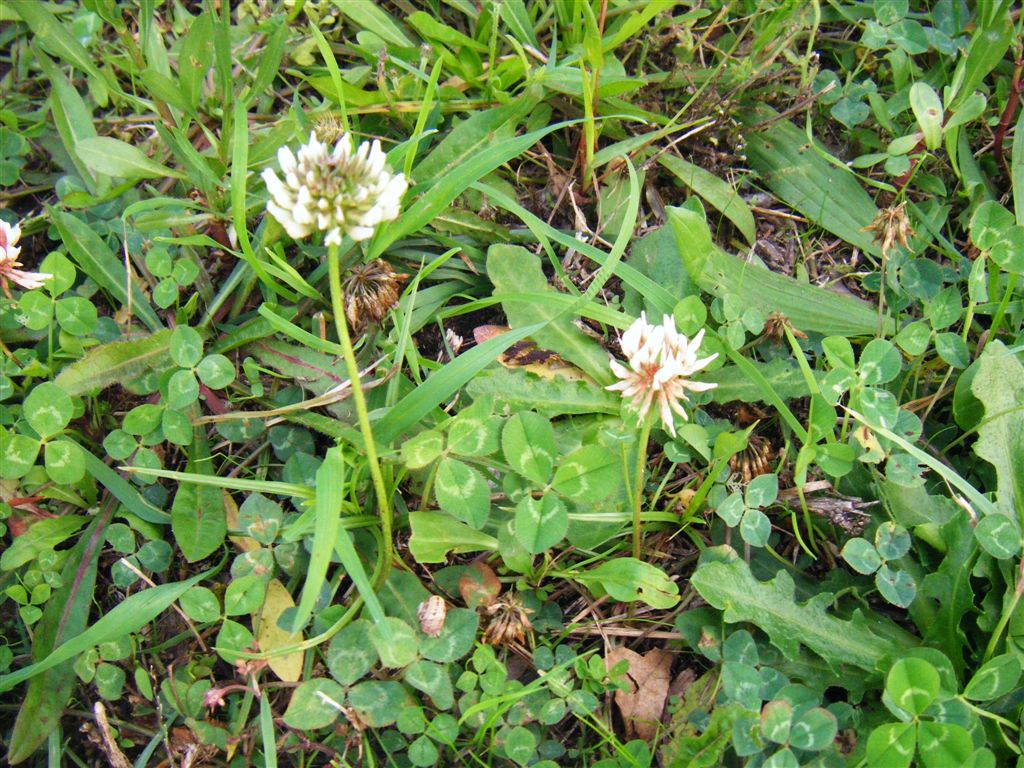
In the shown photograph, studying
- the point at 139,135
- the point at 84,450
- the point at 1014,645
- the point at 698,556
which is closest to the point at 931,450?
the point at 1014,645

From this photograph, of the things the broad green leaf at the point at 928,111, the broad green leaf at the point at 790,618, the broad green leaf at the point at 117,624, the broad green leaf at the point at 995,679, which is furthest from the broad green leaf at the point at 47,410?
the broad green leaf at the point at 928,111

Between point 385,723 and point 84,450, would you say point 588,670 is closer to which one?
point 385,723

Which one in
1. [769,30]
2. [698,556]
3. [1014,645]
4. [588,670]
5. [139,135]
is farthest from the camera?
[139,135]

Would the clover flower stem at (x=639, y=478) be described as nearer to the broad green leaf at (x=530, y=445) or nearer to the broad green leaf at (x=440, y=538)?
the broad green leaf at (x=530, y=445)

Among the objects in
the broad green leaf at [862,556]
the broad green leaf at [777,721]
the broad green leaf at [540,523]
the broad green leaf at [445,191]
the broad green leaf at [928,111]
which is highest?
the broad green leaf at [928,111]

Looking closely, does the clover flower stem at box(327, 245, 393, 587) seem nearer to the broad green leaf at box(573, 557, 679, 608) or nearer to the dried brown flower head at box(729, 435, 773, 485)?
the broad green leaf at box(573, 557, 679, 608)

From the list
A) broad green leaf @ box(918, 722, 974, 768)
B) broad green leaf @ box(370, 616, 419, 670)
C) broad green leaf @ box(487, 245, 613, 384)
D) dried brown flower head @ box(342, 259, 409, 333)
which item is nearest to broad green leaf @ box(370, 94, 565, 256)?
dried brown flower head @ box(342, 259, 409, 333)
